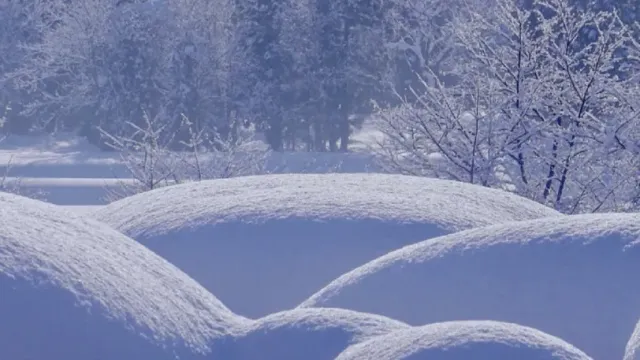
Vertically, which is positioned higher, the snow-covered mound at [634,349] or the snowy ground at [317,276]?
the snowy ground at [317,276]

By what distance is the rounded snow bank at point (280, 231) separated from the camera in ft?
14.0

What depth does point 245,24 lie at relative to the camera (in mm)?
42031

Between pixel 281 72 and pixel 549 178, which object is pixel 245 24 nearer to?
pixel 281 72

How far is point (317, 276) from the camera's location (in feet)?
13.9

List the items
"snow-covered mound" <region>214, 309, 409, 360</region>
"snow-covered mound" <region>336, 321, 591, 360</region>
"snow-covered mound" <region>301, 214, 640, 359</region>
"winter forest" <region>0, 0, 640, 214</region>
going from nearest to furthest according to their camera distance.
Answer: "snow-covered mound" <region>336, 321, 591, 360</region> < "snow-covered mound" <region>214, 309, 409, 360</region> < "snow-covered mound" <region>301, 214, 640, 359</region> < "winter forest" <region>0, 0, 640, 214</region>

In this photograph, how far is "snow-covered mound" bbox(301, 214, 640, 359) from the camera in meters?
3.72

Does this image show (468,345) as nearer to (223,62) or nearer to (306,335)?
(306,335)

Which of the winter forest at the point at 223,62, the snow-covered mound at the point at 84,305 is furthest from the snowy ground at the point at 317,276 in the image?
the winter forest at the point at 223,62

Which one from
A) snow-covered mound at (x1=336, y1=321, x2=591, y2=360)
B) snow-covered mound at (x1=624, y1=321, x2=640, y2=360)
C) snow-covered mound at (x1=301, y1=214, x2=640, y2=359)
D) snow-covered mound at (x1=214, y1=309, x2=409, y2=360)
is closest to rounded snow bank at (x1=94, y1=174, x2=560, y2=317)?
snow-covered mound at (x1=301, y1=214, x2=640, y2=359)

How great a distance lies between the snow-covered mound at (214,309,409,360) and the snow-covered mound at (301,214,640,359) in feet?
1.60

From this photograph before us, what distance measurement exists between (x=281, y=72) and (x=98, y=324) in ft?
131

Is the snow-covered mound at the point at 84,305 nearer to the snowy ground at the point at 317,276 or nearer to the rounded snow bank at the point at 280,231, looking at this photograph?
the snowy ground at the point at 317,276

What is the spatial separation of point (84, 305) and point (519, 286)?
4.66 feet

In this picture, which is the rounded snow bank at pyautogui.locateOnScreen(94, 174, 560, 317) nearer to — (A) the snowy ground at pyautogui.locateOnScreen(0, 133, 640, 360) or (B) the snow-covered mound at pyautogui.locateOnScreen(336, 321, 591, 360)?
(A) the snowy ground at pyautogui.locateOnScreen(0, 133, 640, 360)
